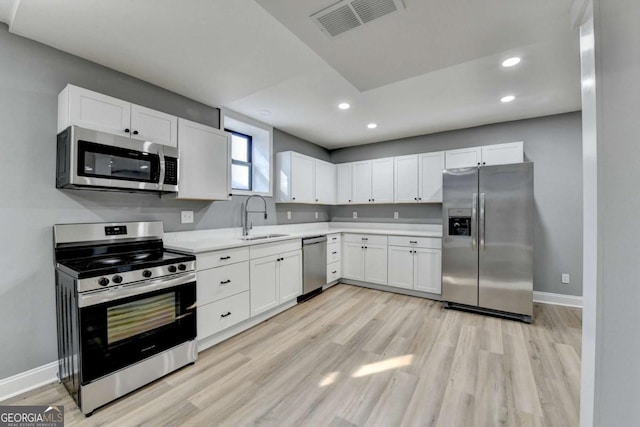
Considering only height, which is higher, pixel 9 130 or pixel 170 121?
pixel 170 121

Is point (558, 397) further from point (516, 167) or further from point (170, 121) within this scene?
point (170, 121)

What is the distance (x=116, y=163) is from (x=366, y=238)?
11.2ft

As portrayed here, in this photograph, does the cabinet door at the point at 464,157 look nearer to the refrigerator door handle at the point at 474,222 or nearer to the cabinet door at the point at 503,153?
the cabinet door at the point at 503,153

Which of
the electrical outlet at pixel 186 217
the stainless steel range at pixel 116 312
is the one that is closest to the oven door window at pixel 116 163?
the stainless steel range at pixel 116 312

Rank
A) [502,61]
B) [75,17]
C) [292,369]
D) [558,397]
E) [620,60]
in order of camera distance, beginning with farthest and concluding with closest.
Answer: [502,61]
[292,369]
[558,397]
[75,17]
[620,60]

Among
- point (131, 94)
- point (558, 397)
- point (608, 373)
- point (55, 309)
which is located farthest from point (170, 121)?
point (558, 397)

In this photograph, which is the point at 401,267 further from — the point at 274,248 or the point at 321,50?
the point at 321,50

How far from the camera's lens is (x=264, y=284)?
3059mm

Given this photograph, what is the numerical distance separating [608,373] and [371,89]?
272cm

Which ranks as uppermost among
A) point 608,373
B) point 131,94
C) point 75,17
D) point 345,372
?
point 75,17

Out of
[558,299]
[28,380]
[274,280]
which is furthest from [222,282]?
[558,299]

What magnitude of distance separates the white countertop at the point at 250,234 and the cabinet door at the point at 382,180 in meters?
0.57

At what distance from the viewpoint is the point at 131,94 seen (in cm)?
248

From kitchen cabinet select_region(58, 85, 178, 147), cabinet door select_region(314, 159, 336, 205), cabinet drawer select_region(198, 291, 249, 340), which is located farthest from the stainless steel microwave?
cabinet door select_region(314, 159, 336, 205)
